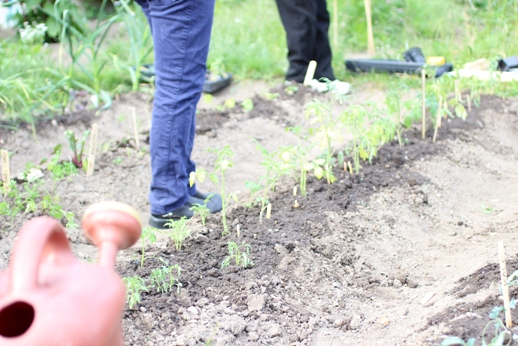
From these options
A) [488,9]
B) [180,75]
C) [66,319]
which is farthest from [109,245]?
[488,9]

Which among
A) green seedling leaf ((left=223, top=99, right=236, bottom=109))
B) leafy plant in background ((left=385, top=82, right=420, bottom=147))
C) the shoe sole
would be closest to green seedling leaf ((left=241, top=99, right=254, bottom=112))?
green seedling leaf ((left=223, top=99, right=236, bottom=109))

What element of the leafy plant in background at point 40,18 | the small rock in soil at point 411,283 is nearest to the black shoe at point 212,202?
the small rock in soil at point 411,283

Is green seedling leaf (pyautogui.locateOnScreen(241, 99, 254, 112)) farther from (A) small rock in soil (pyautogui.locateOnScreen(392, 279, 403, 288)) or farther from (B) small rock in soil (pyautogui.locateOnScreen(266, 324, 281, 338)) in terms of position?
(B) small rock in soil (pyautogui.locateOnScreen(266, 324, 281, 338))

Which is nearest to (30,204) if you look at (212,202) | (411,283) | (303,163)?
(212,202)

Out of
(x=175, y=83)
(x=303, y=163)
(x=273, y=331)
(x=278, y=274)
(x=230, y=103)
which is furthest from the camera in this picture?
(x=230, y=103)

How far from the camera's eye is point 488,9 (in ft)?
19.6

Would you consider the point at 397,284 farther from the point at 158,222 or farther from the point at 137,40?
the point at 137,40

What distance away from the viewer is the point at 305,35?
14.8ft

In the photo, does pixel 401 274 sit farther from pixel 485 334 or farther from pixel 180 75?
pixel 180 75

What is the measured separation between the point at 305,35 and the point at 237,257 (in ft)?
8.31

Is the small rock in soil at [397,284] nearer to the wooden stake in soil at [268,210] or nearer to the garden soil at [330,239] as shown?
the garden soil at [330,239]

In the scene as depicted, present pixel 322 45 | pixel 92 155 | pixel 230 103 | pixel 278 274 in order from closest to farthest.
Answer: pixel 278 274, pixel 92 155, pixel 230 103, pixel 322 45

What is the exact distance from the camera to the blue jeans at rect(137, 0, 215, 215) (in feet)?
8.10

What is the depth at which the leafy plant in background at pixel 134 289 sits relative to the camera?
206cm
